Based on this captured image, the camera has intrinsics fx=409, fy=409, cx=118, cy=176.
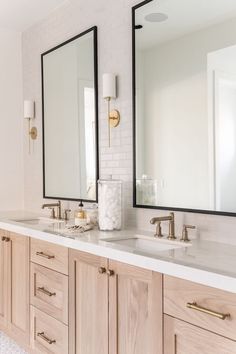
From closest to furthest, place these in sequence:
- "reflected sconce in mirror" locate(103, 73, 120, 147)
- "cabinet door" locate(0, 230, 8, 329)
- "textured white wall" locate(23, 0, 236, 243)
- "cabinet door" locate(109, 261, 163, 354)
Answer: "cabinet door" locate(109, 261, 163, 354), "textured white wall" locate(23, 0, 236, 243), "reflected sconce in mirror" locate(103, 73, 120, 147), "cabinet door" locate(0, 230, 8, 329)

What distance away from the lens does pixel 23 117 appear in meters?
3.79

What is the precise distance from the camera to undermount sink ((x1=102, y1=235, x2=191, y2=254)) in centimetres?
208

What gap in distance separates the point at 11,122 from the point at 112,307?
2.34 metres

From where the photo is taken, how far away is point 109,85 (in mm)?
2590

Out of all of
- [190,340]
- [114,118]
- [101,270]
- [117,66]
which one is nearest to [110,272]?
[101,270]

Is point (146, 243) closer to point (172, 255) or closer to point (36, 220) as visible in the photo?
point (172, 255)

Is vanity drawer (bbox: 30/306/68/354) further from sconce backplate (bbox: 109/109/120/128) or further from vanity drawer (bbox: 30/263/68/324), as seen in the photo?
sconce backplate (bbox: 109/109/120/128)

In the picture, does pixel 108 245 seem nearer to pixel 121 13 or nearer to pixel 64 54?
pixel 121 13

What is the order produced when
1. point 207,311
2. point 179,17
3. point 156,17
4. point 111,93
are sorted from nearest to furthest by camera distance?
point 207,311
point 179,17
point 156,17
point 111,93

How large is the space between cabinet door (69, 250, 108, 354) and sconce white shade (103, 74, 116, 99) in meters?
1.03

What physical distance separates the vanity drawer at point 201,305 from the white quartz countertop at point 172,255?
3 centimetres

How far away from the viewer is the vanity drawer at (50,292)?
89.5 inches

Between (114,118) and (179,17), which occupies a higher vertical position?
(179,17)

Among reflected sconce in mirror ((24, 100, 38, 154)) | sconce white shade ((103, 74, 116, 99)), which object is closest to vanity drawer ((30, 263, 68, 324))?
sconce white shade ((103, 74, 116, 99))
